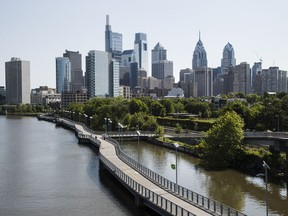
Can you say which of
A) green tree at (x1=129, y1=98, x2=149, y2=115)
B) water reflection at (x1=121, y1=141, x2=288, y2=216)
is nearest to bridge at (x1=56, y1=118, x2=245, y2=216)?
water reflection at (x1=121, y1=141, x2=288, y2=216)

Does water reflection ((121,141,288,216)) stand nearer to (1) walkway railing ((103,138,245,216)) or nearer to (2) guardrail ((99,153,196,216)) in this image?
(1) walkway railing ((103,138,245,216))

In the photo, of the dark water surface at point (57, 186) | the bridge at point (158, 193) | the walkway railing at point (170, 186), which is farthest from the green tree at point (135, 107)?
the bridge at point (158, 193)

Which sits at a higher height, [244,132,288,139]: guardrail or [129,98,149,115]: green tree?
[129,98,149,115]: green tree

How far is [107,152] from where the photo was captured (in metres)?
70.4

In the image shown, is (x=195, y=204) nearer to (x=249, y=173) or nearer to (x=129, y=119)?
(x=249, y=173)

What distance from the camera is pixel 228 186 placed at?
53.2m

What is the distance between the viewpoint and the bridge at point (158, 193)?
3650 centimetres

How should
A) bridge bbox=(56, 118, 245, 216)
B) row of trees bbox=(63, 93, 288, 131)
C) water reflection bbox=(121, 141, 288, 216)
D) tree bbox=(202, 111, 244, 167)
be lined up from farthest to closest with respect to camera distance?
1. row of trees bbox=(63, 93, 288, 131)
2. tree bbox=(202, 111, 244, 167)
3. water reflection bbox=(121, 141, 288, 216)
4. bridge bbox=(56, 118, 245, 216)

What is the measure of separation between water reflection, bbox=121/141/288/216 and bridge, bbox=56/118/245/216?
138 inches

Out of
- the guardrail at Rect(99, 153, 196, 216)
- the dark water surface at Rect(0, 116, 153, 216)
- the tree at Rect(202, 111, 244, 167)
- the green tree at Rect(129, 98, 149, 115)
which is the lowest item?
the dark water surface at Rect(0, 116, 153, 216)

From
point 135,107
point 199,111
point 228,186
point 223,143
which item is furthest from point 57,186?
point 199,111

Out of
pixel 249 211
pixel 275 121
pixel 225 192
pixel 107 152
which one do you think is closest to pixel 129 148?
pixel 107 152

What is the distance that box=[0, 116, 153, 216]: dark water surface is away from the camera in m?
43.4

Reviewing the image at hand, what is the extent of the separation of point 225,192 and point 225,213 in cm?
1232
